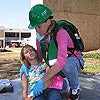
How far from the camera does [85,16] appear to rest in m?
14.3

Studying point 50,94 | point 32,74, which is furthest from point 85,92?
point 32,74

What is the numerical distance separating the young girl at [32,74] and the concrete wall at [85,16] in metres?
9.64

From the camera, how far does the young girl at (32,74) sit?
293 centimetres

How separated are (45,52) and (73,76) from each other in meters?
0.43

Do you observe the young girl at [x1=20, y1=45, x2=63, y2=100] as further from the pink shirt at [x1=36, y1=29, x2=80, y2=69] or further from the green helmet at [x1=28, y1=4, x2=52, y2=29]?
the green helmet at [x1=28, y1=4, x2=52, y2=29]

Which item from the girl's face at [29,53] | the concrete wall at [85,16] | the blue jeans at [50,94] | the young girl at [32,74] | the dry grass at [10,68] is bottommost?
the dry grass at [10,68]

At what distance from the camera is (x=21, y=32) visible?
218 feet

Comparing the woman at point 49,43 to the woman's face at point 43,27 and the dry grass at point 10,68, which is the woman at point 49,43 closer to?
the woman's face at point 43,27

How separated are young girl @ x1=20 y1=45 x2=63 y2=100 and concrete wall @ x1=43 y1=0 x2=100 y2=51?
380 inches

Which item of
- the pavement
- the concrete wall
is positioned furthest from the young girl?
the concrete wall

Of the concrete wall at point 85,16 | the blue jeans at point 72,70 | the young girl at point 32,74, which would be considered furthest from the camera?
the concrete wall at point 85,16

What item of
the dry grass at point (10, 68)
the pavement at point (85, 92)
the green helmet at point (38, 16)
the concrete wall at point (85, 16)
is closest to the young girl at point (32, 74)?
the green helmet at point (38, 16)

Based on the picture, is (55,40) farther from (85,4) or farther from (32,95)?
(85,4)

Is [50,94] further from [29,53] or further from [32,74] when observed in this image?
[29,53]
